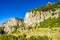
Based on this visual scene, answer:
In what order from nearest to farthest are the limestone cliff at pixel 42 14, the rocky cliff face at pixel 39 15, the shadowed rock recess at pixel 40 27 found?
the shadowed rock recess at pixel 40 27, the rocky cliff face at pixel 39 15, the limestone cliff at pixel 42 14

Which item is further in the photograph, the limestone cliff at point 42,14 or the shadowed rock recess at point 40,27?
the limestone cliff at point 42,14

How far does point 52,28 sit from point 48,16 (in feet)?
92.7

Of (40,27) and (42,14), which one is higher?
(42,14)

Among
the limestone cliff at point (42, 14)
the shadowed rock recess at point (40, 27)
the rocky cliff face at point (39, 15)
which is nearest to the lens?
the shadowed rock recess at point (40, 27)

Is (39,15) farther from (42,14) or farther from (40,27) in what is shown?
(40,27)

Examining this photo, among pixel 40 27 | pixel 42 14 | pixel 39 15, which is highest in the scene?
pixel 42 14

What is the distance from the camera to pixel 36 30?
101 m

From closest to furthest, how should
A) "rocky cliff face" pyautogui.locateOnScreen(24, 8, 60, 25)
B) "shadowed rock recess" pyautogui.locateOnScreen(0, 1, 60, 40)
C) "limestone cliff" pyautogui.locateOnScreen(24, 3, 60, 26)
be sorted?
"shadowed rock recess" pyautogui.locateOnScreen(0, 1, 60, 40), "rocky cliff face" pyautogui.locateOnScreen(24, 8, 60, 25), "limestone cliff" pyautogui.locateOnScreen(24, 3, 60, 26)

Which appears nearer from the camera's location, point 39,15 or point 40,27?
point 40,27

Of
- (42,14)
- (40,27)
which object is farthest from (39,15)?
(40,27)

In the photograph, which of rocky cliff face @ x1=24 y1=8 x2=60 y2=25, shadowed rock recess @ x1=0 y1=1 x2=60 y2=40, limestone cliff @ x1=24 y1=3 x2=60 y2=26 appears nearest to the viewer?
shadowed rock recess @ x1=0 y1=1 x2=60 y2=40

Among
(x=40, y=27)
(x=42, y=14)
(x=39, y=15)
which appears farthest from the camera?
(x=39, y=15)

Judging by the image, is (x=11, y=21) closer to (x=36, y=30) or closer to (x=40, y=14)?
(x=40, y=14)

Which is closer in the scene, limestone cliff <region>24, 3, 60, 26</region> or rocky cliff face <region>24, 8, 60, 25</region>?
rocky cliff face <region>24, 8, 60, 25</region>
